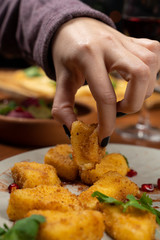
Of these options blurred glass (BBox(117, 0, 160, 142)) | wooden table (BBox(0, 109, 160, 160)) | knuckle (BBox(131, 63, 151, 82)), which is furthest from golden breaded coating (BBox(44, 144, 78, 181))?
blurred glass (BBox(117, 0, 160, 142))

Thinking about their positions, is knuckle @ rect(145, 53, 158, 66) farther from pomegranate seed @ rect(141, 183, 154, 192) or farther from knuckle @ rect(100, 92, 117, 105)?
pomegranate seed @ rect(141, 183, 154, 192)

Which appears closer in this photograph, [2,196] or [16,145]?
[2,196]

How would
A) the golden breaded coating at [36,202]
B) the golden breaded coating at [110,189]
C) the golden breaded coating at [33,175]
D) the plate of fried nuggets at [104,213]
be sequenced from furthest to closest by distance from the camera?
the golden breaded coating at [33,175] → the golden breaded coating at [110,189] → the golden breaded coating at [36,202] → the plate of fried nuggets at [104,213]

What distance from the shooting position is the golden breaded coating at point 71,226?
0.92m

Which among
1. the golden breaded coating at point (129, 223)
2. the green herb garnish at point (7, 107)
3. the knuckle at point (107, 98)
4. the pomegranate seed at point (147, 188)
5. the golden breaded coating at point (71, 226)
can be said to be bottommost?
the green herb garnish at point (7, 107)

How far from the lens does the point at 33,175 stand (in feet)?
4.53

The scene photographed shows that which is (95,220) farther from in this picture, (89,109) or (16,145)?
(89,109)

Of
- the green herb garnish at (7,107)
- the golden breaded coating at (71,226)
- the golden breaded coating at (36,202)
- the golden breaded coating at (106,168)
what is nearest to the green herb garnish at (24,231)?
the golden breaded coating at (71,226)

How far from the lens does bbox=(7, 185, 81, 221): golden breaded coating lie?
1.11m

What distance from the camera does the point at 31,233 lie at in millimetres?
906

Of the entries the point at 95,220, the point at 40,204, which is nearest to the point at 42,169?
the point at 40,204

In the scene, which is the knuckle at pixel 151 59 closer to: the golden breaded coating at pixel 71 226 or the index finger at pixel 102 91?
the index finger at pixel 102 91

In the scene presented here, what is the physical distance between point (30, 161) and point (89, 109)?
2.31ft

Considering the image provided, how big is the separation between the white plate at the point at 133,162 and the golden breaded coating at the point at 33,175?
0.19ft
